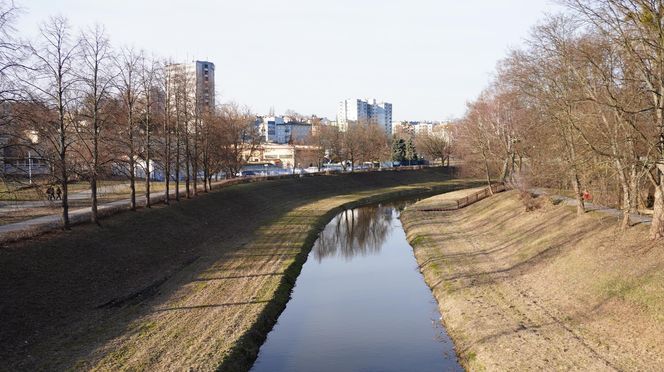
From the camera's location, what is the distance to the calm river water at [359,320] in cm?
1683

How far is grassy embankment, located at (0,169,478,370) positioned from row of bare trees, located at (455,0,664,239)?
A: 1454 centimetres

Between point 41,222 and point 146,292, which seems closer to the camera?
point 146,292

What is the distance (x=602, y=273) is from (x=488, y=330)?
5.49m

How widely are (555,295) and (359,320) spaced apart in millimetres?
7227

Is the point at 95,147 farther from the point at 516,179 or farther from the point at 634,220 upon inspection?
the point at 516,179

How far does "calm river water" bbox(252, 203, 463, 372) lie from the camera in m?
16.8

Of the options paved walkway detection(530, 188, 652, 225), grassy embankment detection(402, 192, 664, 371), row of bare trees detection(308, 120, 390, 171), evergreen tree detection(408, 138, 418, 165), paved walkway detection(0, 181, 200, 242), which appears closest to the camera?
grassy embankment detection(402, 192, 664, 371)

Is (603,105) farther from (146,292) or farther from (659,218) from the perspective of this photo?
(146,292)

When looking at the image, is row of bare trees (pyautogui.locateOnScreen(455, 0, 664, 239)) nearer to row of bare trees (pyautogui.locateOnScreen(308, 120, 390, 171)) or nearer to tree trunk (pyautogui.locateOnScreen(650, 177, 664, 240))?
tree trunk (pyautogui.locateOnScreen(650, 177, 664, 240))

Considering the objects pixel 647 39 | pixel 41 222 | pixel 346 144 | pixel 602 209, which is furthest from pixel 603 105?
pixel 346 144

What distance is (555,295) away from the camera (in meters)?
20.0

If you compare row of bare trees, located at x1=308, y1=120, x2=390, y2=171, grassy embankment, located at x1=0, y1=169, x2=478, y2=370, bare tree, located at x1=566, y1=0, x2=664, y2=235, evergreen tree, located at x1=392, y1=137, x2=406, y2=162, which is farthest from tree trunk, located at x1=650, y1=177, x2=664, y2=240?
evergreen tree, located at x1=392, y1=137, x2=406, y2=162

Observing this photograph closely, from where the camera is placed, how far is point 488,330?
691 inches

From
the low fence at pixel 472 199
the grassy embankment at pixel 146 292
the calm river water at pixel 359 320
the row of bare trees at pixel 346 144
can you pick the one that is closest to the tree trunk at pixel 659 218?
the calm river water at pixel 359 320
